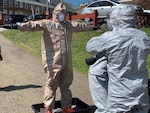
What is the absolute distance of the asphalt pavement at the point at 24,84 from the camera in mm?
6742

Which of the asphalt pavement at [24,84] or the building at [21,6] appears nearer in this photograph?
the asphalt pavement at [24,84]

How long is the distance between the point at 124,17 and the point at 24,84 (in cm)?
553

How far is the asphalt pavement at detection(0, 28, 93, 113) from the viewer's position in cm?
674

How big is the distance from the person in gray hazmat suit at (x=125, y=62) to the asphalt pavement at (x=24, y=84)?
3.16 m

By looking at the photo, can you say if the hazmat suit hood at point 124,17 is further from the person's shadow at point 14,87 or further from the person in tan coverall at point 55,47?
the person's shadow at point 14,87

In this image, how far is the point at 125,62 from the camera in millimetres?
3332

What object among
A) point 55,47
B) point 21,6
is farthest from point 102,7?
point 21,6

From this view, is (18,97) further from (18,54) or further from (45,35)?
(18,54)

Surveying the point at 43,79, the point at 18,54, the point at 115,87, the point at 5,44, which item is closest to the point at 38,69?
the point at 43,79

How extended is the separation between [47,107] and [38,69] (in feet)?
17.8

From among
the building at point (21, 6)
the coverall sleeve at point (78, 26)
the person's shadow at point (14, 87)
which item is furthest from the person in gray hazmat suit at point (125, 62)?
the building at point (21, 6)

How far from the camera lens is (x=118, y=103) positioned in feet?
11.1

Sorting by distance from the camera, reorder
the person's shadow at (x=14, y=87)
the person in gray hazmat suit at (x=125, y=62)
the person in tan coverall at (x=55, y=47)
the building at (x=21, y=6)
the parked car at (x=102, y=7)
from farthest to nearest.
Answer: the building at (x=21, y=6)
the parked car at (x=102, y=7)
the person's shadow at (x=14, y=87)
the person in tan coverall at (x=55, y=47)
the person in gray hazmat suit at (x=125, y=62)

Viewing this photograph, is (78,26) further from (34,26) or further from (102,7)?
(102,7)
